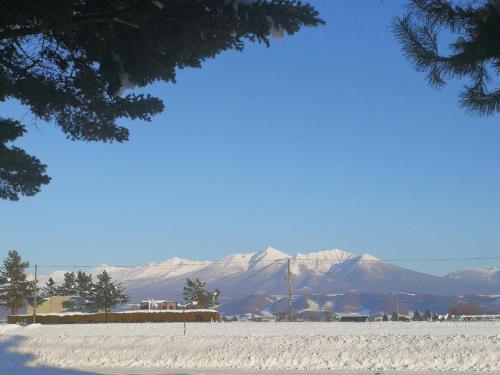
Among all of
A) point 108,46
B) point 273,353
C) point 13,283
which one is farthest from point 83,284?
point 108,46

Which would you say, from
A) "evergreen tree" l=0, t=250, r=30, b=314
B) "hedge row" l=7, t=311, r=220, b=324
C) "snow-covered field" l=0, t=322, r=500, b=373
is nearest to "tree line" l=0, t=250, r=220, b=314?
"evergreen tree" l=0, t=250, r=30, b=314

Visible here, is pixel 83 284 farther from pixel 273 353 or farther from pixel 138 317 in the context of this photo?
pixel 273 353

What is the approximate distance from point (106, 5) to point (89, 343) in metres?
22.4

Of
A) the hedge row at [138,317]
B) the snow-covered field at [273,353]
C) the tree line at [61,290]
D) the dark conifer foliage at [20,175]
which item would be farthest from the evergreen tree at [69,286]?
the dark conifer foliage at [20,175]

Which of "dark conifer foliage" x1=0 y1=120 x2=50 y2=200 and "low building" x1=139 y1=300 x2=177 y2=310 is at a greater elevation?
"dark conifer foliage" x1=0 y1=120 x2=50 y2=200

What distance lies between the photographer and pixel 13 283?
81.8 metres

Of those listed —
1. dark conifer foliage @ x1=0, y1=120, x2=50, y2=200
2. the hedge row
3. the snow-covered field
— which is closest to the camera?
dark conifer foliage @ x1=0, y1=120, x2=50, y2=200

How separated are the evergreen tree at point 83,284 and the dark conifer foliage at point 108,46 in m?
90.9

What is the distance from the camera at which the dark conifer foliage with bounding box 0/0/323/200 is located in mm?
8656

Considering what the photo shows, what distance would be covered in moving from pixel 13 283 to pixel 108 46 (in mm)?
79123

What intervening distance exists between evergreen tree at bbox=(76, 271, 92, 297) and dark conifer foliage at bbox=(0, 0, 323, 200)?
90.9 m

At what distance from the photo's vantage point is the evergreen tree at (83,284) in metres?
99.4

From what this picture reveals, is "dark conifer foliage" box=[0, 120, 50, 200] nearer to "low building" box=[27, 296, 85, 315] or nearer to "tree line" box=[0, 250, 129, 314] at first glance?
"tree line" box=[0, 250, 129, 314]

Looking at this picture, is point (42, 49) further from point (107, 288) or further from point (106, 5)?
point (107, 288)
